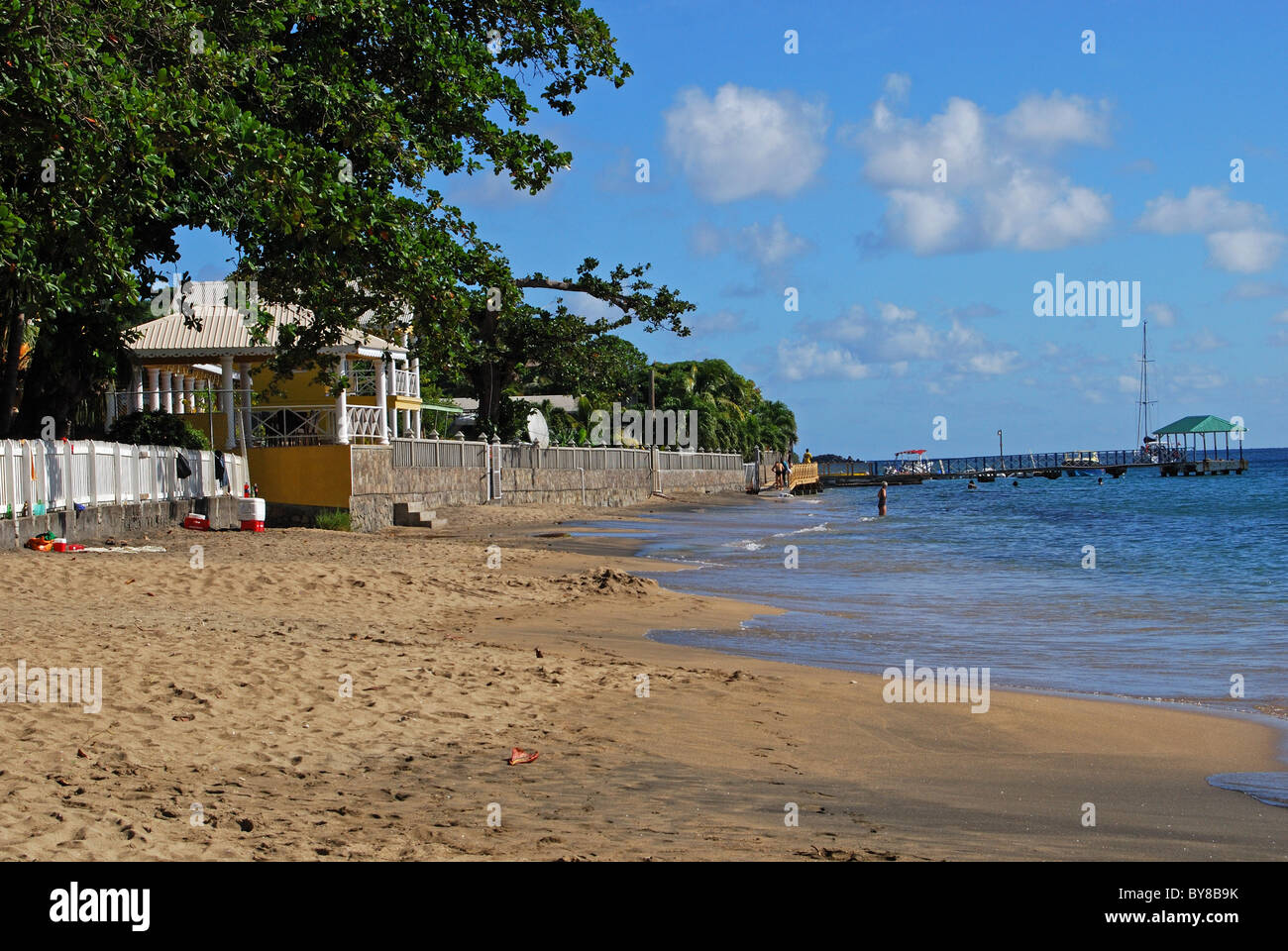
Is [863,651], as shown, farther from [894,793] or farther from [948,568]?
[948,568]

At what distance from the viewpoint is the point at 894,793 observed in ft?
20.7

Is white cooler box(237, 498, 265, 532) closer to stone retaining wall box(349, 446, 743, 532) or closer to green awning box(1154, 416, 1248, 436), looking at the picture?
stone retaining wall box(349, 446, 743, 532)

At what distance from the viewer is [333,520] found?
2414cm

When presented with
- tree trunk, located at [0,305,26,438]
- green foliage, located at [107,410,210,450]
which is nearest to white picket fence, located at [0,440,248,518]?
green foliage, located at [107,410,210,450]

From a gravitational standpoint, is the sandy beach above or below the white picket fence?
below

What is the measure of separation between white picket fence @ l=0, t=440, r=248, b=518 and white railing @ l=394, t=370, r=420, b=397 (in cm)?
1244

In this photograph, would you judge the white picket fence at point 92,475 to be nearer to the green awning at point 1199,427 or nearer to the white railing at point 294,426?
the white railing at point 294,426

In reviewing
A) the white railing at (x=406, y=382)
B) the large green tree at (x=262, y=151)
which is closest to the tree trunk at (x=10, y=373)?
the large green tree at (x=262, y=151)

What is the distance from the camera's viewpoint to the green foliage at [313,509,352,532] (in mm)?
24141

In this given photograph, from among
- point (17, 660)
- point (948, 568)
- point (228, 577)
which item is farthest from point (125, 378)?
point (17, 660)

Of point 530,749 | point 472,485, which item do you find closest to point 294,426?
point 472,485

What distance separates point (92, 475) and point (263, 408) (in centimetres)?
958

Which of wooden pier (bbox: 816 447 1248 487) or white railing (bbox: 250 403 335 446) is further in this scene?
wooden pier (bbox: 816 447 1248 487)

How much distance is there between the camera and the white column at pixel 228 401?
84.6 feet
